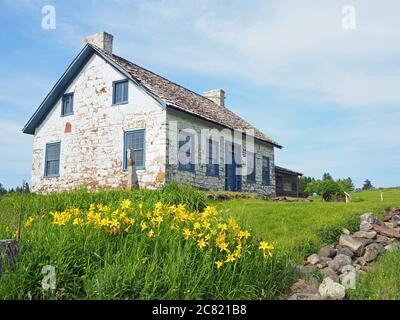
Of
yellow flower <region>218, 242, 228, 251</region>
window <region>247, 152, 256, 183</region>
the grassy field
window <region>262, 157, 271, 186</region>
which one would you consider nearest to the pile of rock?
the grassy field

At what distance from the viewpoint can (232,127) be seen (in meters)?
22.6

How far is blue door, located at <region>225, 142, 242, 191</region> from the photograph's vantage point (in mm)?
22078

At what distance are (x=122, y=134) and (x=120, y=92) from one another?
7.17ft

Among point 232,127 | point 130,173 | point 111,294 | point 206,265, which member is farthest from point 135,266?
point 232,127

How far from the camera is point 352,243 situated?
7812 millimetres

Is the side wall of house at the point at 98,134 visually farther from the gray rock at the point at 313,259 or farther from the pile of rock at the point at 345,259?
the gray rock at the point at 313,259

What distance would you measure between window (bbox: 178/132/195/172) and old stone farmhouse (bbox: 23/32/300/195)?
5 cm

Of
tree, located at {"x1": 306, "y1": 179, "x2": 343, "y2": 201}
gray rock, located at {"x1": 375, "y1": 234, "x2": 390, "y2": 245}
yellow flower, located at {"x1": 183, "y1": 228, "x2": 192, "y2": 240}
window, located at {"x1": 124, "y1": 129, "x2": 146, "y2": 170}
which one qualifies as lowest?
gray rock, located at {"x1": 375, "y1": 234, "x2": 390, "y2": 245}

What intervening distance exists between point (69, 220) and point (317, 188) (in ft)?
72.8

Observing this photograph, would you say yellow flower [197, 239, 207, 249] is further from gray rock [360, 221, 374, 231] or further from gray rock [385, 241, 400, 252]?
gray rock [360, 221, 374, 231]

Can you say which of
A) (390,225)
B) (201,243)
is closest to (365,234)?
(390,225)

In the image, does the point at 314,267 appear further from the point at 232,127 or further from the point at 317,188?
the point at 317,188

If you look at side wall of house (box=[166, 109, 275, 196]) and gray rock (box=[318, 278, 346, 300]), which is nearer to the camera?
gray rock (box=[318, 278, 346, 300])

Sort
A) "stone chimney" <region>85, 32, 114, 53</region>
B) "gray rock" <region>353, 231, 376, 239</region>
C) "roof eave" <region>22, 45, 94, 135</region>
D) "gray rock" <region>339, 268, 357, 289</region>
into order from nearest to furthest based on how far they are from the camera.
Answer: "gray rock" <region>339, 268, 357, 289</region> → "gray rock" <region>353, 231, 376, 239</region> → "roof eave" <region>22, 45, 94, 135</region> → "stone chimney" <region>85, 32, 114, 53</region>
